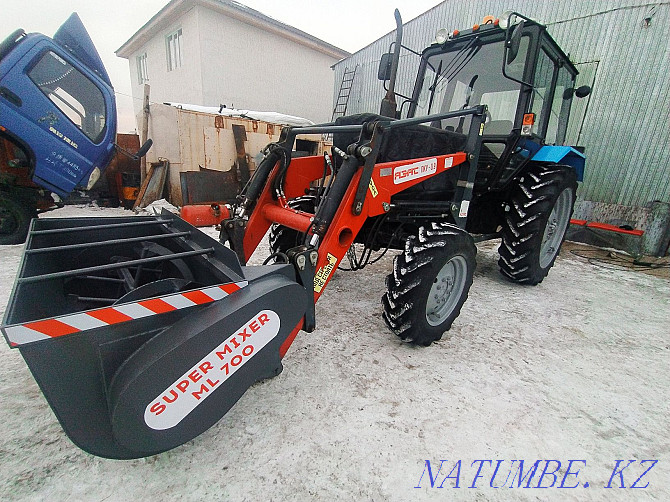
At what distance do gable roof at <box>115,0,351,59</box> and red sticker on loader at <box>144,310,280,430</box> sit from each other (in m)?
13.2

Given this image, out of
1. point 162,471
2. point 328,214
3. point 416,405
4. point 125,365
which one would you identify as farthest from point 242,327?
point 416,405

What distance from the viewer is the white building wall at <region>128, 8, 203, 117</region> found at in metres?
11.5

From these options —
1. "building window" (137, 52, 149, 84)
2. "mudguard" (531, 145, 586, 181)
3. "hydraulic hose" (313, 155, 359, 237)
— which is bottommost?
"hydraulic hose" (313, 155, 359, 237)

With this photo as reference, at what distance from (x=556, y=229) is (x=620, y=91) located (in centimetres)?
349

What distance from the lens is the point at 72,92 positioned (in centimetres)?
448

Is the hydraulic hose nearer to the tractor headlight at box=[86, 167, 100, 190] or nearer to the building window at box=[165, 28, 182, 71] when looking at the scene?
the tractor headlight at box=[86, 167, 100, 190]

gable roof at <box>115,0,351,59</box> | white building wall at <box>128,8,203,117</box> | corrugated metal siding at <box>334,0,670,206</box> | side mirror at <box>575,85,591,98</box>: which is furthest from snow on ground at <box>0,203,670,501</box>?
gable roof at <box>115,0,351,59</box>

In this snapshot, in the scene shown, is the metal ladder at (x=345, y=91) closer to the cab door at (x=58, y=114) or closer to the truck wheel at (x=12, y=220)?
the cab door at (x=58, y=114)

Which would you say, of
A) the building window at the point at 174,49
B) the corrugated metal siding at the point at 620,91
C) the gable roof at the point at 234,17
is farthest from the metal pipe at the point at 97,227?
the building window at the point at 174,49

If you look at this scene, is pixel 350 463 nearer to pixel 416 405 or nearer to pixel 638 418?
pixel 416 405

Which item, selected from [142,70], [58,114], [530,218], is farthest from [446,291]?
[142,70]

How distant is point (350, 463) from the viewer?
152 centimetres

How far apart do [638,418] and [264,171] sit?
285cm

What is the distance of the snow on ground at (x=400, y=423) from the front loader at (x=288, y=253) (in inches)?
9.9
